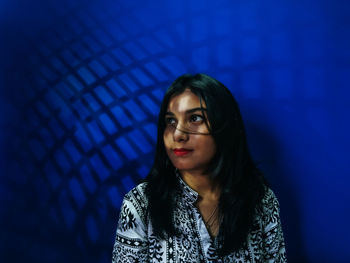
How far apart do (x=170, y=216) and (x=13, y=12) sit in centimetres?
114

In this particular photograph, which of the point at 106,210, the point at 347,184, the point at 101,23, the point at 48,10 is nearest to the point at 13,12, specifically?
the point at 48,10

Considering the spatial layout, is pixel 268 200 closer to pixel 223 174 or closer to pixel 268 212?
pixel 268 212

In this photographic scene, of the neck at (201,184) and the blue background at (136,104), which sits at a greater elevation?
the blue background at (136,104)

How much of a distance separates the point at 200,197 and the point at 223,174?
114mm

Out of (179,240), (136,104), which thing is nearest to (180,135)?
(179,240)

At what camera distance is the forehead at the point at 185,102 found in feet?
3.40

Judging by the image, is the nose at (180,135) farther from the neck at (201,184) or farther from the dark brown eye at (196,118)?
the neck at (201,184)

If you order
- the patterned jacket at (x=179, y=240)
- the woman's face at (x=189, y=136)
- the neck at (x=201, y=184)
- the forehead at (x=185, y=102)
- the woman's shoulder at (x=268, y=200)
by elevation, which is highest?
the forehead at (x=185, y=102)

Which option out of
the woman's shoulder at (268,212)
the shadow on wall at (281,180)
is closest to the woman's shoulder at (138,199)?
the woman's shoulder at (268,212)

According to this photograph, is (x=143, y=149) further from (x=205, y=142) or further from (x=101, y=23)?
(x=101, y=23)

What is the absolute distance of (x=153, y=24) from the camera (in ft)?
4.54

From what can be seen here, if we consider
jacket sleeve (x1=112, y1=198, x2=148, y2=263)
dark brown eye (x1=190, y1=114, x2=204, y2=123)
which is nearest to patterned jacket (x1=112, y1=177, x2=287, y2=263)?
jacket sleeve (x1=112, y1=198, x2=148, y2=263)

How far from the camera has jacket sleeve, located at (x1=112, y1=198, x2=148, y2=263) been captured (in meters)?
1.07

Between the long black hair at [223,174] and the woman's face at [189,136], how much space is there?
0.03 metres
